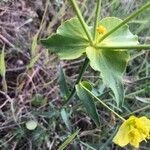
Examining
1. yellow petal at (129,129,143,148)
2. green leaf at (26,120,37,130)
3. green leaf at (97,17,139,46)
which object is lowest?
yellow petal at (129,129,143,148)

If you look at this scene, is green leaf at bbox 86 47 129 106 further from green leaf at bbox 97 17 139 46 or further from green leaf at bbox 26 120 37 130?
green leaf at bbox 26 120 37 130

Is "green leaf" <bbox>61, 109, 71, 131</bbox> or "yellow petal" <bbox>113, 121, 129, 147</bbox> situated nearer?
"yellow petal" <bbox>113, 121, 129, 147</bbox>

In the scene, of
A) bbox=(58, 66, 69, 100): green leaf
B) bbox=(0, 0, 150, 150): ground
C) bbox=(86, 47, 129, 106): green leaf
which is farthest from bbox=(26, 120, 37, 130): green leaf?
bbox=(86, 47, 129, 106): green leaf

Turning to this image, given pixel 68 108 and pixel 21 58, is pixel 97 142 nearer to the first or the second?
pixel 68 108

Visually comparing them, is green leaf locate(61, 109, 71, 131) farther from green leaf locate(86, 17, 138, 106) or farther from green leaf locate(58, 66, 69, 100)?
green leaf locate(86, 17, 138, 106)

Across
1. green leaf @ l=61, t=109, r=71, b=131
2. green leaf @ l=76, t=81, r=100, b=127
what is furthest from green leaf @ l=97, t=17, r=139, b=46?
green leaf @ l=61, t=109, r=71, b=131

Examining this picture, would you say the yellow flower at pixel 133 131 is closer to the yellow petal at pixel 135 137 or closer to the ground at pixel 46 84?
the yellow petal at pixel 135 137

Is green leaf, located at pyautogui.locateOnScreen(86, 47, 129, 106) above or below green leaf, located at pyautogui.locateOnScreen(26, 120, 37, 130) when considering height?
above
